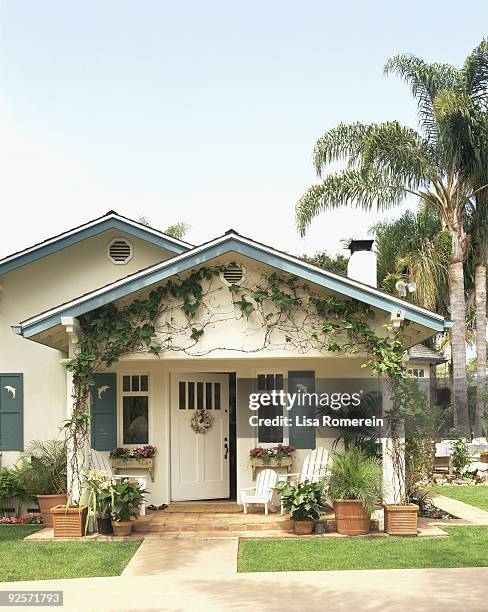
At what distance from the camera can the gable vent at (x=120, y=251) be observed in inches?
529

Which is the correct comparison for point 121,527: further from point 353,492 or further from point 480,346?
point 480,346

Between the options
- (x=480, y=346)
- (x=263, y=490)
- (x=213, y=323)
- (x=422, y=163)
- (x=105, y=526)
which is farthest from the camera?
(x=480, y=346)

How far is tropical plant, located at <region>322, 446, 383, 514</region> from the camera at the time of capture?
10031 mm

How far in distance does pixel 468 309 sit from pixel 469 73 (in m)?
13.9

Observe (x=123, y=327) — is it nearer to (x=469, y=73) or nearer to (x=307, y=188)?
(x=307, y=188)

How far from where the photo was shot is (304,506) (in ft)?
33.1

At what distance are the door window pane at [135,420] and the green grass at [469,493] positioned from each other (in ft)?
19.7

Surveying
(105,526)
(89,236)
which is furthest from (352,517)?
(89,236)

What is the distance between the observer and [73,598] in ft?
23.0

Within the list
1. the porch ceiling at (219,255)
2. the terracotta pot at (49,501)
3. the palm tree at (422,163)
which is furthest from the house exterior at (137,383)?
the palm tree at (422,163)

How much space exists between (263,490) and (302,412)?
1.61m

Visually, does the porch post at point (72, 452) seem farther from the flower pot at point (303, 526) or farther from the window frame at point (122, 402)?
the flower pot at point (303, 526)

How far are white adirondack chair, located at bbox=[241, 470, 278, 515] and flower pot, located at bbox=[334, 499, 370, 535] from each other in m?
1.59

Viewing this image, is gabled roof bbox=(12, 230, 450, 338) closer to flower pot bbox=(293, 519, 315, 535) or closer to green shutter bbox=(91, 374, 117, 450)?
green shutter bbox=(91, 374, 117, 450)
